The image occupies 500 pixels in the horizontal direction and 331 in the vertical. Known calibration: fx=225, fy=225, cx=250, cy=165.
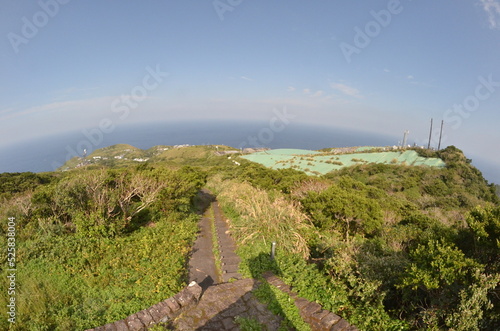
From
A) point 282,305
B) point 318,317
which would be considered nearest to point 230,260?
point 282,305

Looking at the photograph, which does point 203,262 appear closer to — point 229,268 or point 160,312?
point 229,268

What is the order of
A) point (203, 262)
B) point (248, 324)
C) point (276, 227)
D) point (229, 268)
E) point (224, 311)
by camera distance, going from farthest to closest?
1. point (276, 227)
2. point (203, 262)
3. point (229, 268)
4. point (224, 311)
5. point (248, 324)

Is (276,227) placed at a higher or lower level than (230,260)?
higher

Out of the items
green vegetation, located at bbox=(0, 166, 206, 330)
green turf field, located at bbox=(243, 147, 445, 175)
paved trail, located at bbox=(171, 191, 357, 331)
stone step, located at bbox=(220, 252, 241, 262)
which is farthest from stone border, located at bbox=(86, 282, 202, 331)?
green turf field, located at bbox=(243, 147, 445, 175)

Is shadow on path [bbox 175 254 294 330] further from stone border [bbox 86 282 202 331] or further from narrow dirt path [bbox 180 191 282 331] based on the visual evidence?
stone border [bbox 86 282 202 331]

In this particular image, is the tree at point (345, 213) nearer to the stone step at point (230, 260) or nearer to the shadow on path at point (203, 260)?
the stone step at point (230, 260)
